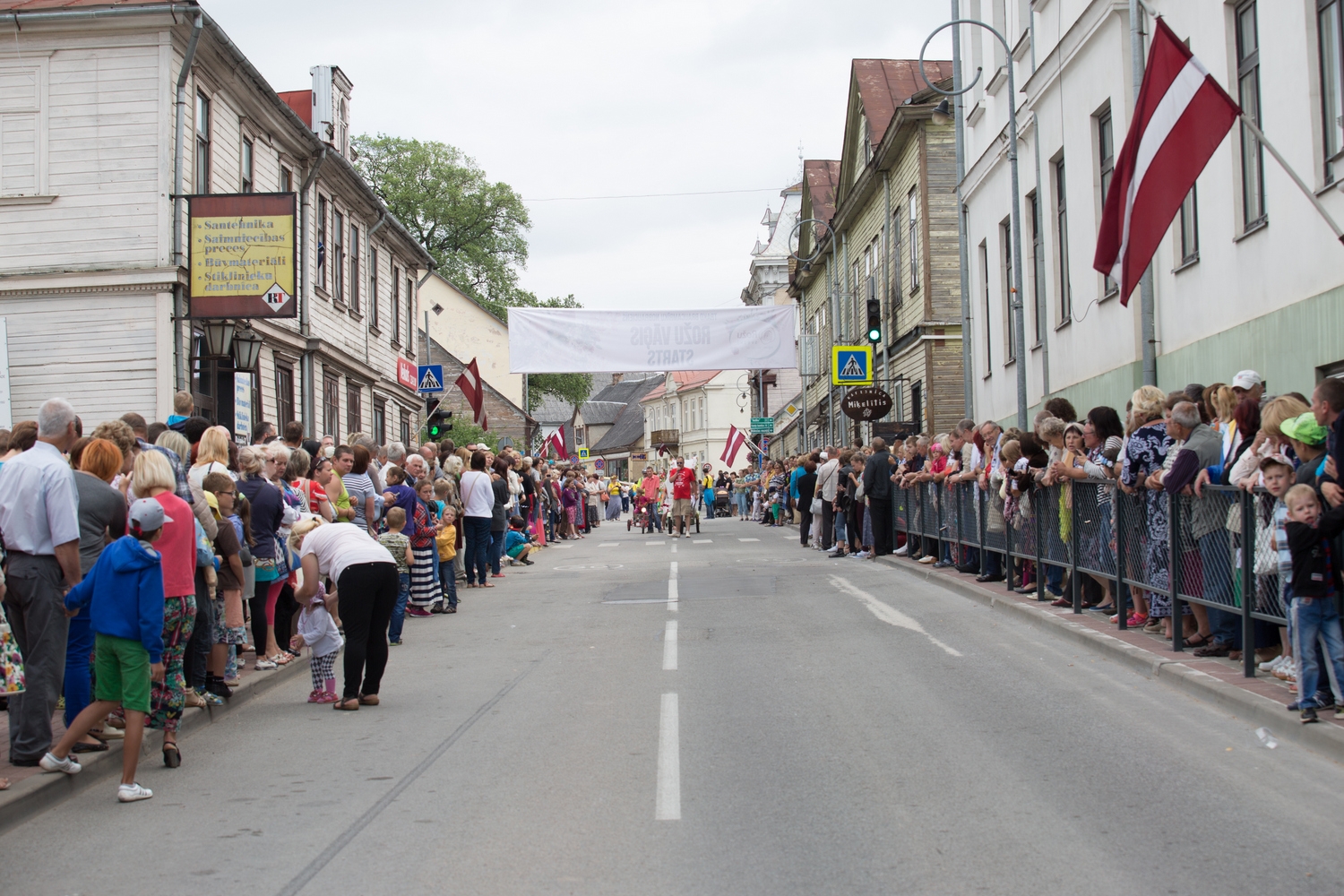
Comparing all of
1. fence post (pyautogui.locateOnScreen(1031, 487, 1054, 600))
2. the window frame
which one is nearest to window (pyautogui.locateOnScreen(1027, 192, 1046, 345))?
the window frame

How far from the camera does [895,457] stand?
21.5 metres

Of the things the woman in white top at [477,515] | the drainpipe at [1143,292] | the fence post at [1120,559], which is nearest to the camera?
the fence post at [1120,559]

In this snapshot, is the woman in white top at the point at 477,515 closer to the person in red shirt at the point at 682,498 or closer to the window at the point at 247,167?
the window at the point at 247,167

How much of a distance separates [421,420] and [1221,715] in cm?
3425

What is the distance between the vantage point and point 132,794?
648 cm

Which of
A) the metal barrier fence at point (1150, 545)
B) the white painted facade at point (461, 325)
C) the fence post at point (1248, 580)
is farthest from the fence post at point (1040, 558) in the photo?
the white painted facade at point (461, 325)

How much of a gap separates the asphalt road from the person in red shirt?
72.1 ft

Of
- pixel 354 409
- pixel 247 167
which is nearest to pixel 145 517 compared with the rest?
pixel 247 167

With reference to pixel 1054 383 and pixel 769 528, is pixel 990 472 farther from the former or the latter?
pixel 769 528

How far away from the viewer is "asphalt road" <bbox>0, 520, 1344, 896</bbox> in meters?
4.99

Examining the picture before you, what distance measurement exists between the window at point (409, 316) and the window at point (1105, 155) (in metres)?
23.3

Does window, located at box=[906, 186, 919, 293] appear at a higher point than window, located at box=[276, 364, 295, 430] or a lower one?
higher

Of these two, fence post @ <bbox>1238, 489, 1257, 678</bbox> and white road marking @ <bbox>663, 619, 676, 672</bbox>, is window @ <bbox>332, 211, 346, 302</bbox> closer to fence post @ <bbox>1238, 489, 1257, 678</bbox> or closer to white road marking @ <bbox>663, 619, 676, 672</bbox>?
white road marking @ <bbox>663, 619, 676, 672</bbox>

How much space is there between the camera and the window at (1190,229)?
14727mm
